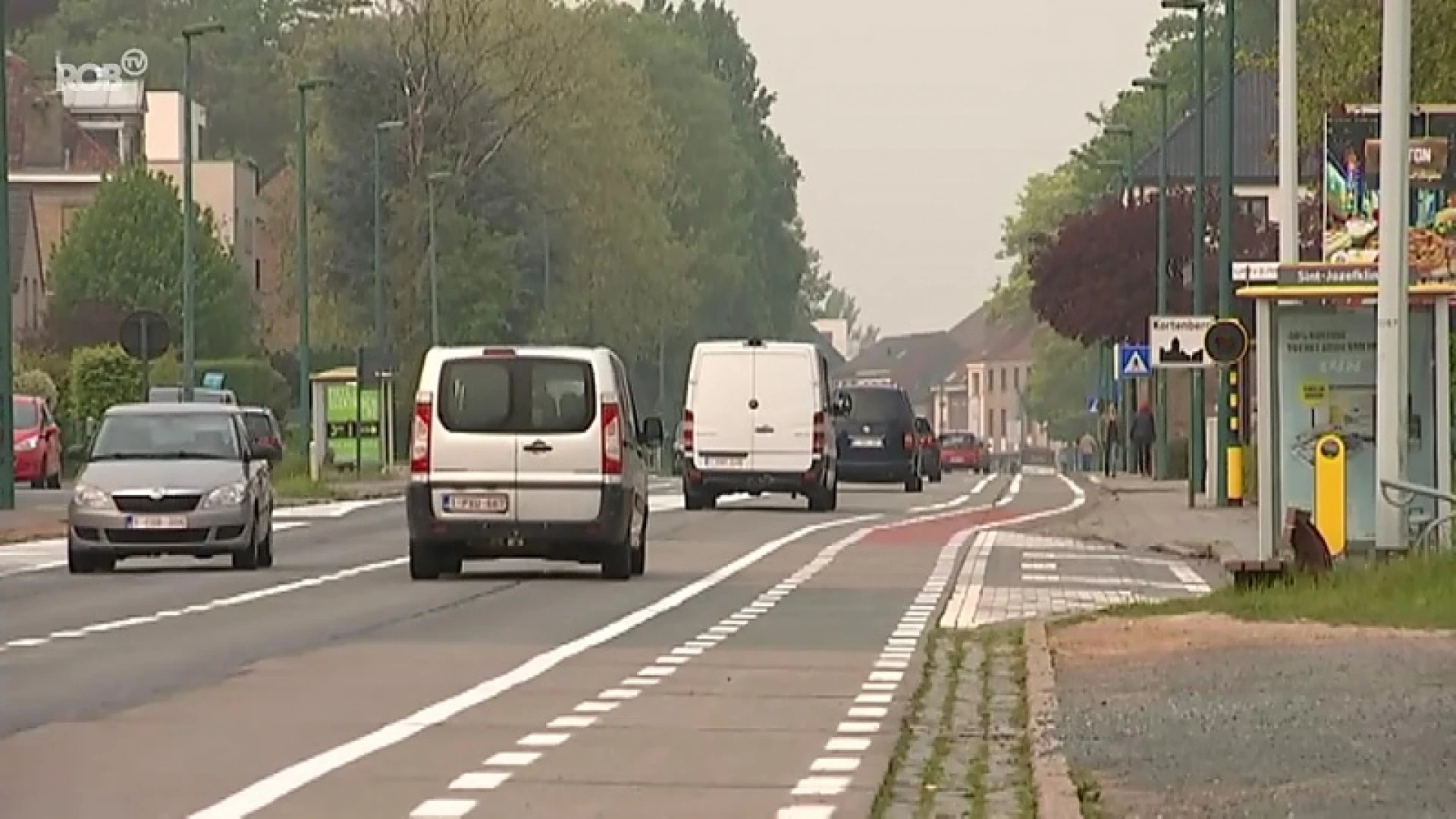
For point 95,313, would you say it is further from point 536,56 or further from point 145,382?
point 145,382

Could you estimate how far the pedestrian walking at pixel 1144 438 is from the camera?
79.0 m

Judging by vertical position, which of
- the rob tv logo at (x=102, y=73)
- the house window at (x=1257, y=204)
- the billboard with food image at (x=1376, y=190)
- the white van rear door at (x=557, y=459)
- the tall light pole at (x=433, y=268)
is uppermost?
the rob tv logo at (x=102, y=73)

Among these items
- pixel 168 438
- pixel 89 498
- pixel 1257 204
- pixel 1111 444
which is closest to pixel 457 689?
pixel 89 498

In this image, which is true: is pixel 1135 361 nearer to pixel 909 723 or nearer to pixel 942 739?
pixel 909 723

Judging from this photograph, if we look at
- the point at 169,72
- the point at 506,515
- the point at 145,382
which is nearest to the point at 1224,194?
the point at 145,382

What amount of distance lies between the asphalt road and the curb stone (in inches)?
25.8

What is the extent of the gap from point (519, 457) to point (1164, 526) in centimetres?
1730

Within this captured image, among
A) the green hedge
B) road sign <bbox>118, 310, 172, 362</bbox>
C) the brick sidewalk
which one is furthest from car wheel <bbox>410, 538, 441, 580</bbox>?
the green hedge

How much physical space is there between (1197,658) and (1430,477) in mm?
12582

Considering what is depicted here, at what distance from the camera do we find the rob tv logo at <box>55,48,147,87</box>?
483 feet

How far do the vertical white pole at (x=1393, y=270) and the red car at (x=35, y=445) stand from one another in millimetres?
41010

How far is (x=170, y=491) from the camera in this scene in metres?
33.3

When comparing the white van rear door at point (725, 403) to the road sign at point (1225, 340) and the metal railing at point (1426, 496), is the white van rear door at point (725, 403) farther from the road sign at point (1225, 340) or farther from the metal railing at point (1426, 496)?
the metal railing at point (1426, 496)

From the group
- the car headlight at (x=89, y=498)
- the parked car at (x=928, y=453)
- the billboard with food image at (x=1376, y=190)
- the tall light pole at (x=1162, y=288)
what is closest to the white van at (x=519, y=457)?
the car headlight at (x=89, y=498)
